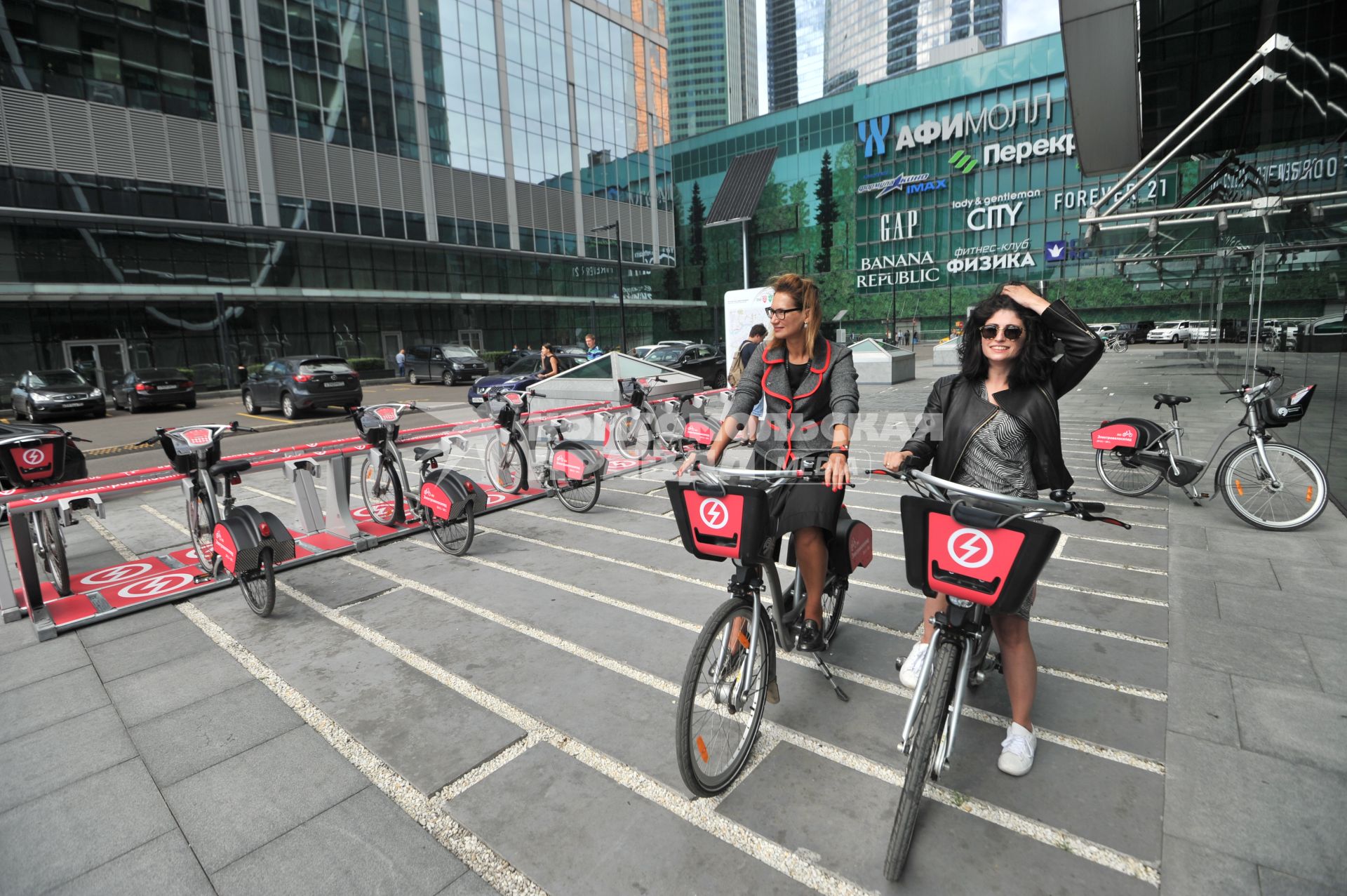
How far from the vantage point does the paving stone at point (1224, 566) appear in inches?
173

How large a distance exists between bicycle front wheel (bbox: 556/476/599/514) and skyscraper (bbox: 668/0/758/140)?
525ft

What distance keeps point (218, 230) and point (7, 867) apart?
31.6m

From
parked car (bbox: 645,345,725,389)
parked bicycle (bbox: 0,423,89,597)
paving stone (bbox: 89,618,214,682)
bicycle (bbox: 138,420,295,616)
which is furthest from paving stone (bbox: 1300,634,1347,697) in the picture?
parked car (bbox: 645,345,725,389)

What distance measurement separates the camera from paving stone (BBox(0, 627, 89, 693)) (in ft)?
12.1

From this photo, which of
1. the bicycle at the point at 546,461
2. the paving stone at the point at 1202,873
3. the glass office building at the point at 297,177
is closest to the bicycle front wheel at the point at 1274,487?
the paving stone at the point at 1202,873

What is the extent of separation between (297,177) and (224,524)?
1216 inches

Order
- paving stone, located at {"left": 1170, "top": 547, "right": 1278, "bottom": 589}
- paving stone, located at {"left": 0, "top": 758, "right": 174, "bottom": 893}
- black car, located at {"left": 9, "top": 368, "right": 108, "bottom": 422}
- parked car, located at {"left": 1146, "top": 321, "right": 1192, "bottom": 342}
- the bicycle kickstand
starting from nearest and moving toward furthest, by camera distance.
Answer: 1. paving stone, located at {"left": 0, "top": 758, "right": 174, "bottom": 893}
2. the bicycle kickstand
3. paving stone, located at {"left": 1170, "top": 547, "right": 1278, "bottom": 589}
4. black car, located at {"left": 9, "top": 368, "right": 108, "bottom": 422}
5. parked car, located at {"left": 1146, "top": 321, "right": 1192, "bottom": 342}

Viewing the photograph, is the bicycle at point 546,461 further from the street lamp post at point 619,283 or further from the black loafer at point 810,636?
the street lamp post at point 619,283

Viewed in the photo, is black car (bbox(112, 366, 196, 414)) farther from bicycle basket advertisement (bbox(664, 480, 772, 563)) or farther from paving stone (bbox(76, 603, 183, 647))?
bicycle basket advertisement (bbox(664, 480, 772, 563))

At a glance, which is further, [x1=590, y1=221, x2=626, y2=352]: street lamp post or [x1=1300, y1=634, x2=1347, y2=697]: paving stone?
[x1=590, y1=221, x2=626, y2=352]: street lamp post

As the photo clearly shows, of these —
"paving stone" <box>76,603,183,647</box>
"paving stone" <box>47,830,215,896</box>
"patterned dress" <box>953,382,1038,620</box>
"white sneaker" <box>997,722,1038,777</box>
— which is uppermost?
"patterned dress" <box>953,382,1038,620</box>

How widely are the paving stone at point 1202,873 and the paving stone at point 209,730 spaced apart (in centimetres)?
345

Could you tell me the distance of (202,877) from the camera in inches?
88.0

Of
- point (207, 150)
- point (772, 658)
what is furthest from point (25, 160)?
point (772, 658)
